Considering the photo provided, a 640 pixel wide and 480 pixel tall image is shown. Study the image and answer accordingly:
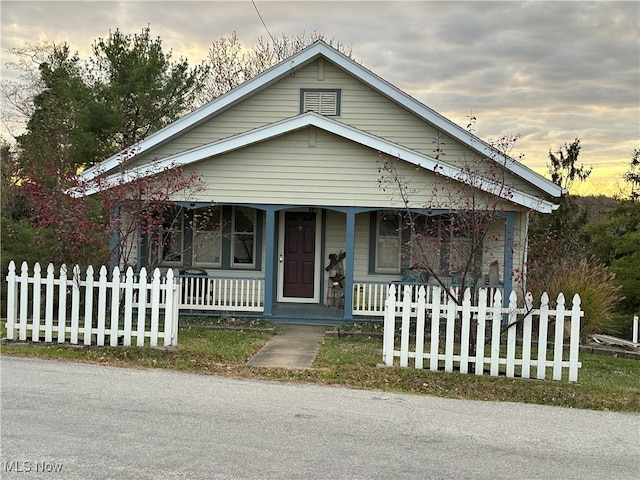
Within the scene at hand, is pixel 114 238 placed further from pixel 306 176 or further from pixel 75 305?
pixel 306 176

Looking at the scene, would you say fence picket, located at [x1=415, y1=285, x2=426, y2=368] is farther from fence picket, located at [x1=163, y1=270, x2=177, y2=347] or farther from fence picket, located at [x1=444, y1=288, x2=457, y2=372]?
fence picket, located at [x1=163, y1=270, x2=177, y2=347]

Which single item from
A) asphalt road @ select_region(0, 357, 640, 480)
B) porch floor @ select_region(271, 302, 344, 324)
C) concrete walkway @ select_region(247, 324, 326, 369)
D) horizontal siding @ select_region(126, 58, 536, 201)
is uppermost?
horizontal siding @ select_region(126, 58, 536, 201)

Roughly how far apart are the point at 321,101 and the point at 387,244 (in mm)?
3895

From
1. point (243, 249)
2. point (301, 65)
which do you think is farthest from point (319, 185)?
point (301, 65)

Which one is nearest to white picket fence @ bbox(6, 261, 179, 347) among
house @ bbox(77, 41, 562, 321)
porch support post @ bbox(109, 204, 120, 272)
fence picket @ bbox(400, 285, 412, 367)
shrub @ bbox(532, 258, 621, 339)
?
porch support post @ bbox(109, 204, 120, 272)

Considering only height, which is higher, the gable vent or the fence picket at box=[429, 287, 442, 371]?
the gable vent

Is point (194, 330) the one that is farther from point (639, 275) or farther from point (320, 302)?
point (639, 275)

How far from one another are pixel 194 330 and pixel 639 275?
1157 cm

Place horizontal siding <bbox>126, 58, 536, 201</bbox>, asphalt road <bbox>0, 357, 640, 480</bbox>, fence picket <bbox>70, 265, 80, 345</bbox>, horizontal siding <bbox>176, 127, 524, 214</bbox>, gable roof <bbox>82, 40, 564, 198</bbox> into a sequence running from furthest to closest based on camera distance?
horizontal siding <bbox>126, 58, 536, 201</bbox>, gable roof <bbox>82, 40, 564, 198</bbox>, horizontal siding <bbox>176, 127, 524, 214</bbox>, fence picket <bbox>70, 265, 80, 345</bbox>, asphalt road <bbox>0, 357, 640, 480</bbox>

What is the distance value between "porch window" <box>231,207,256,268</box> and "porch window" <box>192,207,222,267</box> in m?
0.37

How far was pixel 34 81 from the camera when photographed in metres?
33.0

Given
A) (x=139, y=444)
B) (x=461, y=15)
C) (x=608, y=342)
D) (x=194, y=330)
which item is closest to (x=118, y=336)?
(x=194, y=330)

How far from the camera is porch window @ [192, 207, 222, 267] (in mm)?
15617

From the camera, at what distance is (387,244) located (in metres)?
15.6
